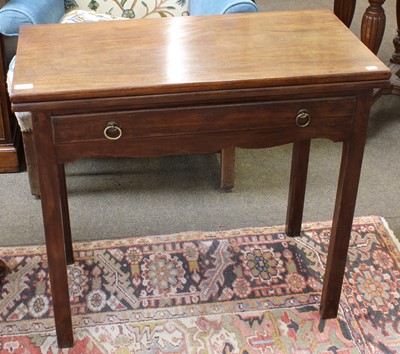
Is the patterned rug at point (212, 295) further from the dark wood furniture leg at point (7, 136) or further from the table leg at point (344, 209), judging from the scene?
the dark wood furniture leg at point (7, 136)

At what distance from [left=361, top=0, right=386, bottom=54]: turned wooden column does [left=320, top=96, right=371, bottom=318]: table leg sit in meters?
1.16

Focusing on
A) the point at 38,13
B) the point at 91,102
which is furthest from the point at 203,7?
the point at 91,102

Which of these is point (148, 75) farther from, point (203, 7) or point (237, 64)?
point (203, 7)

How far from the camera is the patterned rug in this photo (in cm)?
181

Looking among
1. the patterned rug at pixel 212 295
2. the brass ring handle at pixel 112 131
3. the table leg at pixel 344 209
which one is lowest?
the patterned rug at pixel 212 295

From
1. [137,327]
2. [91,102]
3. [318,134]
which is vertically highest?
[91,102]

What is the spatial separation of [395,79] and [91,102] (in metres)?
2.02

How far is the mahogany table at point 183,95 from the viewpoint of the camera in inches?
57.5

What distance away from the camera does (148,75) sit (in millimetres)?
1495

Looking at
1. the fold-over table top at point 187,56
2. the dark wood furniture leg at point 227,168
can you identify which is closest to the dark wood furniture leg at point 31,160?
the fold-over table top at point 187,56

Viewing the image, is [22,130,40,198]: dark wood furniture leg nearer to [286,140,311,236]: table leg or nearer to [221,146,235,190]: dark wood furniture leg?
[221,146,235,190]: dark wood furniture leg

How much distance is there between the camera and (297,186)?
2.06m

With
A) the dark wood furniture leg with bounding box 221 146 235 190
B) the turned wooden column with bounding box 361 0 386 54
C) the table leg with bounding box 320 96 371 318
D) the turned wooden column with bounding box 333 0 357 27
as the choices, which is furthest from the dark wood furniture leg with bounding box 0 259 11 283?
the turned wooden column with bounding box 333 0 357 27

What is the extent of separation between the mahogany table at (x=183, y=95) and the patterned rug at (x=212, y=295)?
0.18 m
